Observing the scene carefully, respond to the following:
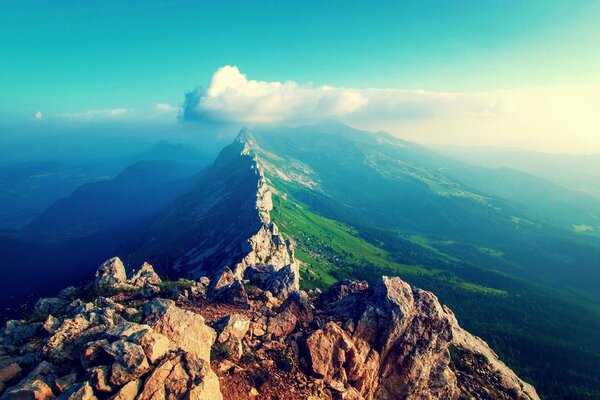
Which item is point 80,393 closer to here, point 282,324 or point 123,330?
point 123,330

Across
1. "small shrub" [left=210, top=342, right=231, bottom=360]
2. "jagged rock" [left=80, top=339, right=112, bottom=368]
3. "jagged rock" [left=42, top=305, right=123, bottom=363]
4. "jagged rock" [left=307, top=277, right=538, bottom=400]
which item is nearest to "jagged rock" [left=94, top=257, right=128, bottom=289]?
"jagged rock" [left=42, top=305, right=123, bottom=363]

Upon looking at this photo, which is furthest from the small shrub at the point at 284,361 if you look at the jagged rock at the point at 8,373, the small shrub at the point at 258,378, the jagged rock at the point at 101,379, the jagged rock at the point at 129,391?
the jagged rock at the point at 8,373

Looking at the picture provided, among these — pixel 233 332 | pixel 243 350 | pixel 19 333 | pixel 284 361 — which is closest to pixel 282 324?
pixel 284 361

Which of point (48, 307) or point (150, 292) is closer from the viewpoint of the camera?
point (48, 307)

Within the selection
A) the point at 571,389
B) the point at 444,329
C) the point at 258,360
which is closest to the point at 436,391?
the point at 444,329

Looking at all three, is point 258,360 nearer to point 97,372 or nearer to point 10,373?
point 97,372

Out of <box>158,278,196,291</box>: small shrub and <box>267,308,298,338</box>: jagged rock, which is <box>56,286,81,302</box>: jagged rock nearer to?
<box>158,278,196,291</box>: small shrub

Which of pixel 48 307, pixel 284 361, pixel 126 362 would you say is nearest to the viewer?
pixel 126 362
